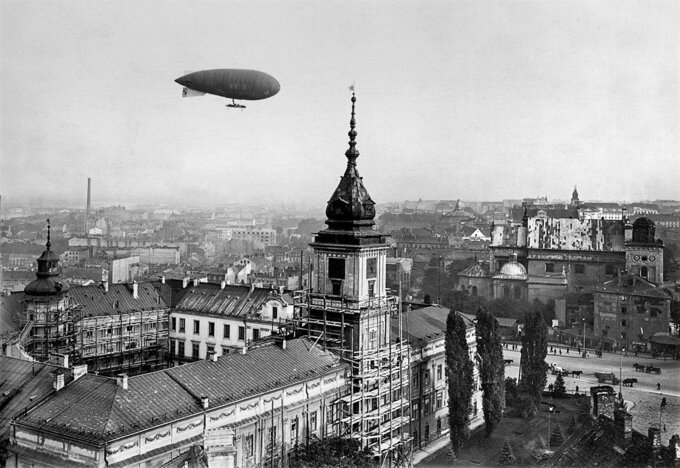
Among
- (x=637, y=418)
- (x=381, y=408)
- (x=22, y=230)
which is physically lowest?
(x=637, y=418)

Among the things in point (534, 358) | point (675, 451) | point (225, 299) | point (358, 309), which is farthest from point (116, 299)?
point (675, 451)

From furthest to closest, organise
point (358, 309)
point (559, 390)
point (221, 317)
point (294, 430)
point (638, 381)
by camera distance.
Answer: point (638, 381) < point (221, 317) < point (559, 390) < point (358, 309) < point (294, 430)

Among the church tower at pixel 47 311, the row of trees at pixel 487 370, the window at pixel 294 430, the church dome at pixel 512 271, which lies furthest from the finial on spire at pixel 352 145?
the church dome at pixel 512 271

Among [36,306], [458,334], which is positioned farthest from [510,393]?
[36,306]

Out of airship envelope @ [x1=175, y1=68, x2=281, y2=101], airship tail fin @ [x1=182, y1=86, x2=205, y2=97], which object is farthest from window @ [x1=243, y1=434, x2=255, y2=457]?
Answer: airship tail fin @ [x1=182, y1=86, x2=205, y2=97]

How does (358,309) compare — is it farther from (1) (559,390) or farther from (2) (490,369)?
(1) (559,390)

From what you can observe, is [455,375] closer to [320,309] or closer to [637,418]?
[320,309]
